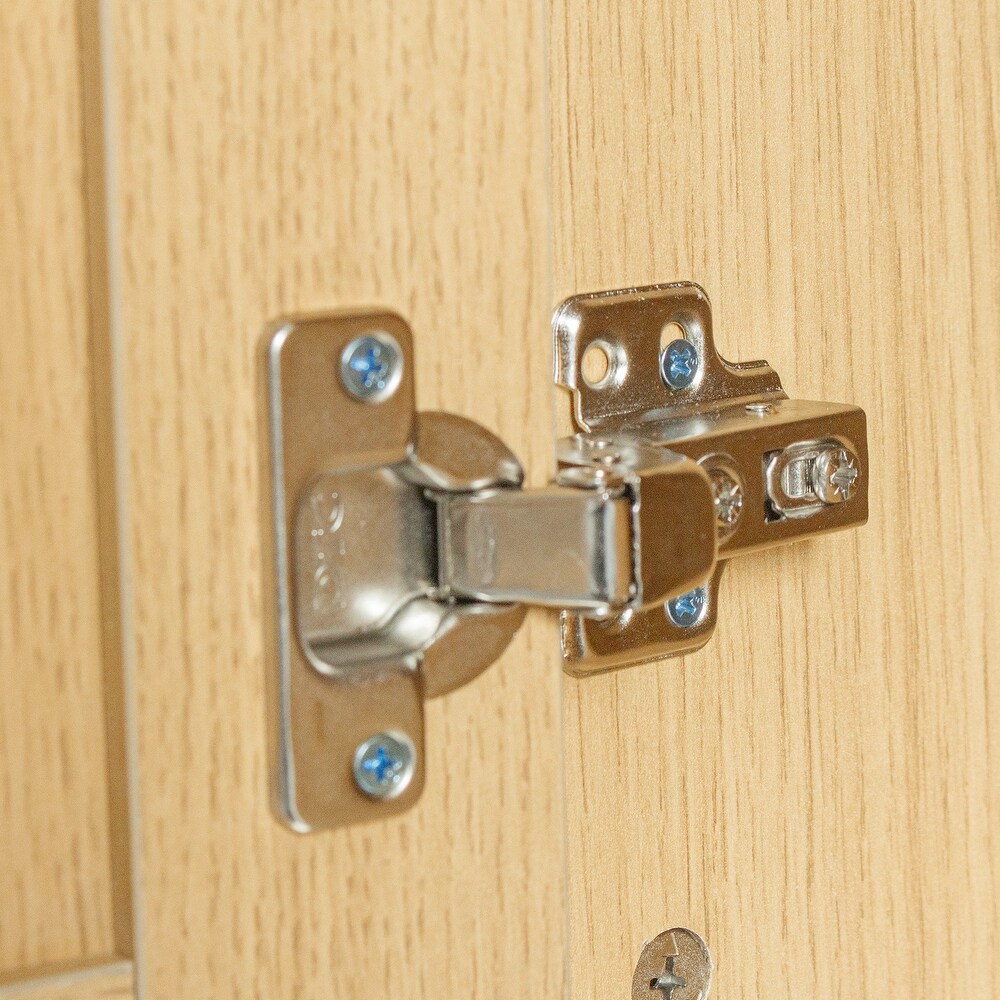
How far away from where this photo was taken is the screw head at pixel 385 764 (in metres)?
0.32

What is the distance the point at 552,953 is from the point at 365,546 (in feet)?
0.34

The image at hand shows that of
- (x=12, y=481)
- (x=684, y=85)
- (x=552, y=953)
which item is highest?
(x=684, y=85)

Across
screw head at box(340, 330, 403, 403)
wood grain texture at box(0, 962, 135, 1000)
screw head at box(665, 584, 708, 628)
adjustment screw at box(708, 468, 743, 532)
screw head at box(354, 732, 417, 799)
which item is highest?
screw head at box(340, 330, 403, 403)

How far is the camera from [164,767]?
0.29 meters

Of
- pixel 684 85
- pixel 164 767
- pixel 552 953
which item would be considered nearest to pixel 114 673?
pixel 164 767

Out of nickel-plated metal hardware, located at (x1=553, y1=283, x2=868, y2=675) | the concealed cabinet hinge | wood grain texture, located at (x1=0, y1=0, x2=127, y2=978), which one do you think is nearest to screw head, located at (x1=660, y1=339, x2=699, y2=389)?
nickel-plated metal hardware, located at (x1=553, y1=283, x2=868, y2=675)

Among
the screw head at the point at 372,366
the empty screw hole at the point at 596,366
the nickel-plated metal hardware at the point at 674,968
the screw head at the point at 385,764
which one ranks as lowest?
the nickel-plated metal hardware at the point at 674,968

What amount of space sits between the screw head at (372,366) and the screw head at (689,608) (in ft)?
0.52

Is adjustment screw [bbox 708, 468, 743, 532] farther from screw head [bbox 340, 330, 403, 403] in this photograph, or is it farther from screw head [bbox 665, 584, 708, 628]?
screw head [bbox 340, 330, 403, 403]

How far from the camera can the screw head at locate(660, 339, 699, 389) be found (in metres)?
0.46

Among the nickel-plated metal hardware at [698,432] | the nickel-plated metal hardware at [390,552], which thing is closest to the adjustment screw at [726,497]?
the nickel-plated metal hardware at [698,432]

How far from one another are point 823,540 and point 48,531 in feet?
0.95

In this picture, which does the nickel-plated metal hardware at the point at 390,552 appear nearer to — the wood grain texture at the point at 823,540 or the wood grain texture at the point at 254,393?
the wood grain texture at the point at 254,393

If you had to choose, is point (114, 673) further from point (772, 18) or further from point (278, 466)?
point (772, 18)
